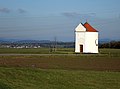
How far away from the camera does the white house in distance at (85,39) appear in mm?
74000

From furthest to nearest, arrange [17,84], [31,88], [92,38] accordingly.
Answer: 1. [92,38]
2. [17,84]
3. [31,88]

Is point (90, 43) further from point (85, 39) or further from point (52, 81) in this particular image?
point (52, 81)

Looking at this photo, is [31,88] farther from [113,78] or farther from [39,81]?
[113,78]

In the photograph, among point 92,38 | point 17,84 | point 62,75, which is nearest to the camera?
point 17,84

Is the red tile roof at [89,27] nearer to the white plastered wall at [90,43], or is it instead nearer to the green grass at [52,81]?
the white plastered wall at [90,43]

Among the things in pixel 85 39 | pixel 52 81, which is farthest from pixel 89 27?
pixel 52 81

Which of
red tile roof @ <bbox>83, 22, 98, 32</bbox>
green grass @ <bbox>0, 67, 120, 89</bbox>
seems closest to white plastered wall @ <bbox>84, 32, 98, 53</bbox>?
red tile roof @ <bbox>83, 22, 98, 32</bbox>

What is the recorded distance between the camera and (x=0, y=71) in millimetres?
21234

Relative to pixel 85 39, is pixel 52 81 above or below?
below

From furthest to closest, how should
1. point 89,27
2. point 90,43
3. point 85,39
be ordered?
point 89,27 → point 90,43 → point 85,39

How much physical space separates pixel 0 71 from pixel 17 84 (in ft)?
16.3

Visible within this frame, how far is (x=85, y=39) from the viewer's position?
7406 centimetres

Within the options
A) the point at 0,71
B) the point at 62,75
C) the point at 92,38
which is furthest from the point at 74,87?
the point at 92,38

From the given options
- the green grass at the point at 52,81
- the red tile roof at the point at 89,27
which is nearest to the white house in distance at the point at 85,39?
the red tile roof at the point at 89,27
